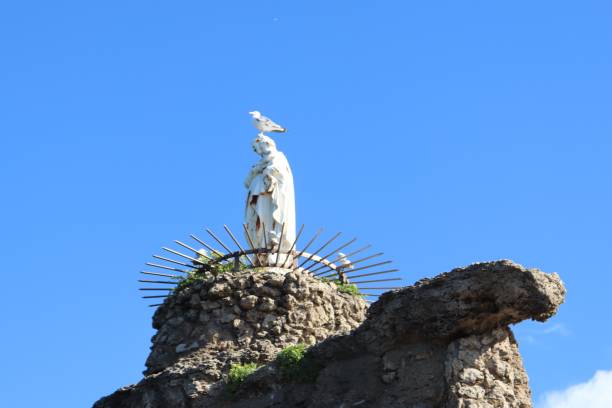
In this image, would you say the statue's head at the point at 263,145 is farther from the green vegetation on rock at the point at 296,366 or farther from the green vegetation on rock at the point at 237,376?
the green vegetation on rock at the point at 296,366

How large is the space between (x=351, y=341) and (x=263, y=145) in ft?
19.5

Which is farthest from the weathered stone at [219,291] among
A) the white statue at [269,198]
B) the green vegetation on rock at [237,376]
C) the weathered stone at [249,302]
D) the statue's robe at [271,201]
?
the statue's robe at [271,201]

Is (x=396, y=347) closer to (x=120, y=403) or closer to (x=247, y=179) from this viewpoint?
(x=120, y=403)

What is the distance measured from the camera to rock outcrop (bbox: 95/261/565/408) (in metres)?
14.1

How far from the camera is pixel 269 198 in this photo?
65.9 ft

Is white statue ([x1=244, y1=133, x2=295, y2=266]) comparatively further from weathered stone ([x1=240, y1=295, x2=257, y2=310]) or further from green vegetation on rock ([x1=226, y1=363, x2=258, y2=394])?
green vegetation on rock ([x1=226, y1=363, x2=258, y2=394])

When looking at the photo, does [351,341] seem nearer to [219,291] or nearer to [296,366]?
[296,366]

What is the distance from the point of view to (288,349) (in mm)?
16203

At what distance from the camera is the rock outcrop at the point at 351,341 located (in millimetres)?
14077

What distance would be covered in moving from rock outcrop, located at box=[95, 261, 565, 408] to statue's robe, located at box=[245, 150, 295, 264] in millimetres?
1717

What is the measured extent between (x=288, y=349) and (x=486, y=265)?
10.7 feet

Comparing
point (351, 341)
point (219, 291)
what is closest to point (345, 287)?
point (219, 291)

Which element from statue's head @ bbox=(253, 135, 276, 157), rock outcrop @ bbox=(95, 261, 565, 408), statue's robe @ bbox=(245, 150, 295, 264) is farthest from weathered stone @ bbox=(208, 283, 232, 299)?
statue's head @ bbox=(253, 135, 276, 157)

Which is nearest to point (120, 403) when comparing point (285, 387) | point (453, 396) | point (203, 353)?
point (203, 353)
